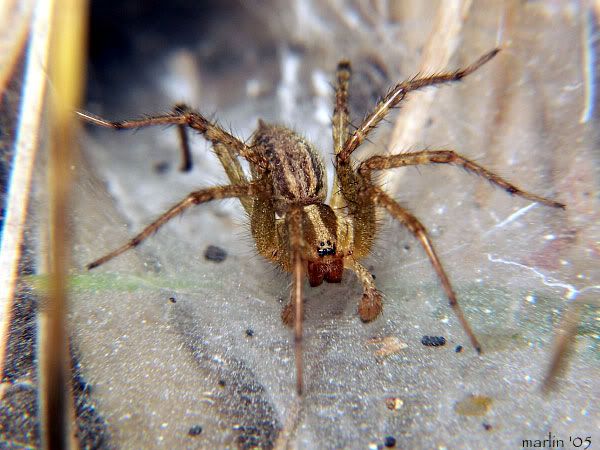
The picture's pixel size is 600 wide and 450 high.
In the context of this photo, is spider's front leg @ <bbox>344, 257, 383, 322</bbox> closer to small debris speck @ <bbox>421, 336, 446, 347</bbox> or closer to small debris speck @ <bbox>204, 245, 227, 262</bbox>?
small debris speck @ <bbox>421, 336, 446, 347</bbox>

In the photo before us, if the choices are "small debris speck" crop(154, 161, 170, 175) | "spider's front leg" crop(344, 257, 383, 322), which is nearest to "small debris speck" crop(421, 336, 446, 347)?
"spider's front leg" crop(344, 257, 383, 322)

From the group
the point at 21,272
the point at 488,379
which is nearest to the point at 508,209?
the point at 488,379

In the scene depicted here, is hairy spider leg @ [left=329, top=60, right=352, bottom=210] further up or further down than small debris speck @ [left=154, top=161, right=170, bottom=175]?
further down

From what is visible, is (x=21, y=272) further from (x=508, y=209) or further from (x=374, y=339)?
(x=508, y=209)

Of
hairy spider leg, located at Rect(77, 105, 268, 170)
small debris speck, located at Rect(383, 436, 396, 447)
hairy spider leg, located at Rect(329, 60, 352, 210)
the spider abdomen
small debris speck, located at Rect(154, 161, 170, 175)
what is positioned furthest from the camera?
small debris speck, located at Rect(154, 161, 170, 175)

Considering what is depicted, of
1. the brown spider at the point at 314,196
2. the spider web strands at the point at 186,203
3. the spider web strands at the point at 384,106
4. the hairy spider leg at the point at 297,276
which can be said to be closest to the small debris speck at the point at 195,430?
the hairy spider leg at the point at 297,276

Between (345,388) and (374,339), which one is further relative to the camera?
(374,339)
